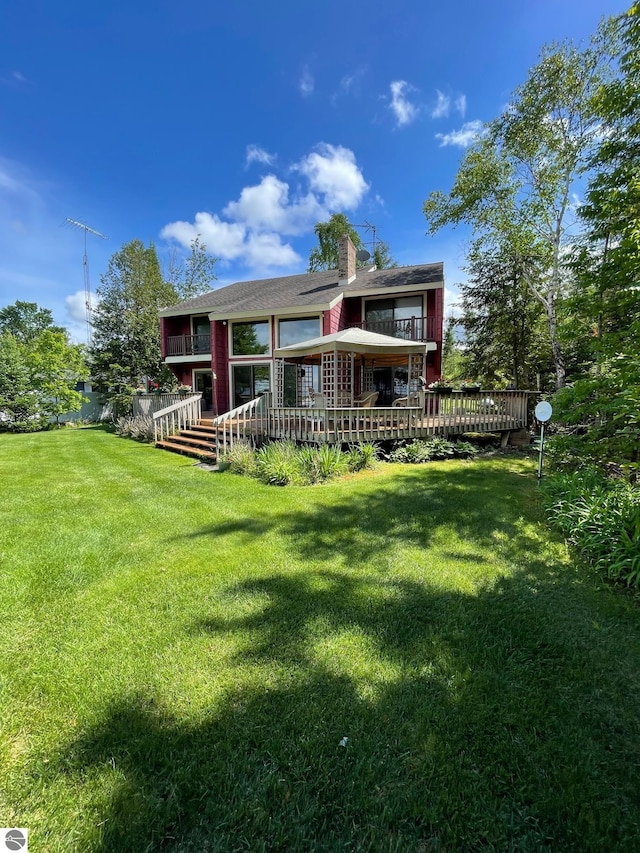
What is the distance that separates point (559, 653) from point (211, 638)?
252 cm

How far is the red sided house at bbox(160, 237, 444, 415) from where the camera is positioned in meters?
13.3

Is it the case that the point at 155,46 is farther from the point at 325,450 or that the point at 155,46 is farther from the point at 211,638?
the point at 211,638

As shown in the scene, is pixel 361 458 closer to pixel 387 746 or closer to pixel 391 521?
pixel 391 521

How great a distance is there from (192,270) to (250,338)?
17.9 meters

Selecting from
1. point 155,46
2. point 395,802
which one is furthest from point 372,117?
point 395,802

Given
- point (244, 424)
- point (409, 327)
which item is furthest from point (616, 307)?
point (409, 327)

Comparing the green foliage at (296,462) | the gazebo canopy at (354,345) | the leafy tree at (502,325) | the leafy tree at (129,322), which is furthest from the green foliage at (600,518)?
the leafy tree at (129,322)

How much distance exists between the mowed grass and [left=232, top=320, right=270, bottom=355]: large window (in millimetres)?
11633

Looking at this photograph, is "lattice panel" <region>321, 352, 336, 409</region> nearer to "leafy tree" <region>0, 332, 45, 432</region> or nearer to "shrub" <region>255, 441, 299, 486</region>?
"shrub" <region>255, 441, 299, 486</region>

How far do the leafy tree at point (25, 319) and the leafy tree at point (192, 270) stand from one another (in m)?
35.2

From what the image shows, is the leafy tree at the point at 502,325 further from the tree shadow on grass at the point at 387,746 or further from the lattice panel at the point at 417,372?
the tree shadow on grass at the point at 387,746

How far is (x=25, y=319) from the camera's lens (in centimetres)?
5256

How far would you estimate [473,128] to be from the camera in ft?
43.0

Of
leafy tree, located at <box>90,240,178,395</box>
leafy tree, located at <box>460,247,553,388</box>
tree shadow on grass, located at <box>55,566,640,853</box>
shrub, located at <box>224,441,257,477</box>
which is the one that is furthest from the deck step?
leafy tree, located at <box>460,247,553,388</box>
